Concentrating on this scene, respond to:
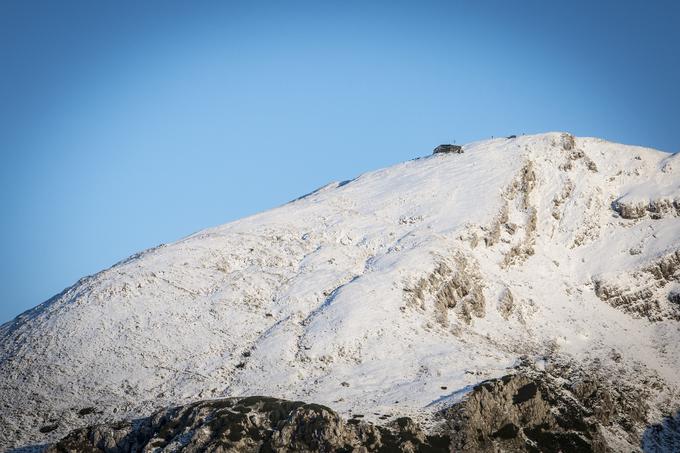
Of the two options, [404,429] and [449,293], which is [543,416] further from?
[449,293]

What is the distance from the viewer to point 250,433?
56.1 m

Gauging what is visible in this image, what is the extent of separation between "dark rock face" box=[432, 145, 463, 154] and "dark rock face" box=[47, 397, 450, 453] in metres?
70.9

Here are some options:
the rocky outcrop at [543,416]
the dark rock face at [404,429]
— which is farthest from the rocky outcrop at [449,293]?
the dark rock face at [404,429]

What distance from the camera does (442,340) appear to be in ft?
249

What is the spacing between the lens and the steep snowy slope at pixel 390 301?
6831 centimetres

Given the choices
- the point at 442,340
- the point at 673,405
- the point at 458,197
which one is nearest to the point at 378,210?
the point at 458,197

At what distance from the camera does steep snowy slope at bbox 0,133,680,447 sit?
224 feet

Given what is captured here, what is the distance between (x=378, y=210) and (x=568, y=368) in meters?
39.0

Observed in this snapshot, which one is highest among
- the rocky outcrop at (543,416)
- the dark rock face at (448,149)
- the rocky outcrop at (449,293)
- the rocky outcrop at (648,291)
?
the dark rock face at (448,149)

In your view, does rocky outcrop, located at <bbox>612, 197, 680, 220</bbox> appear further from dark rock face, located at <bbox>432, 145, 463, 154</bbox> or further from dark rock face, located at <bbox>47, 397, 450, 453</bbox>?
dark rock face, located at <bbox>47, 397, 450, 453</bbox>

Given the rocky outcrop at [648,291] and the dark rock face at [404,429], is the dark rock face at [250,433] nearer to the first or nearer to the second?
the dark rock face at [404,429]

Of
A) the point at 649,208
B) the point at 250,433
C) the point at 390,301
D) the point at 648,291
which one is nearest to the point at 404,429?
the point at 250,433

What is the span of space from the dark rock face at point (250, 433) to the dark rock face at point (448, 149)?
7087 centimetres

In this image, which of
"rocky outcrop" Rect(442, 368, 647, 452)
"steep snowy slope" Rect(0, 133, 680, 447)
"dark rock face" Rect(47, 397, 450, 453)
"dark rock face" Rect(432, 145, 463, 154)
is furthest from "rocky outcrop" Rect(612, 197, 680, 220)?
"dark rock face" Rect(47, 397, 450, 453)
